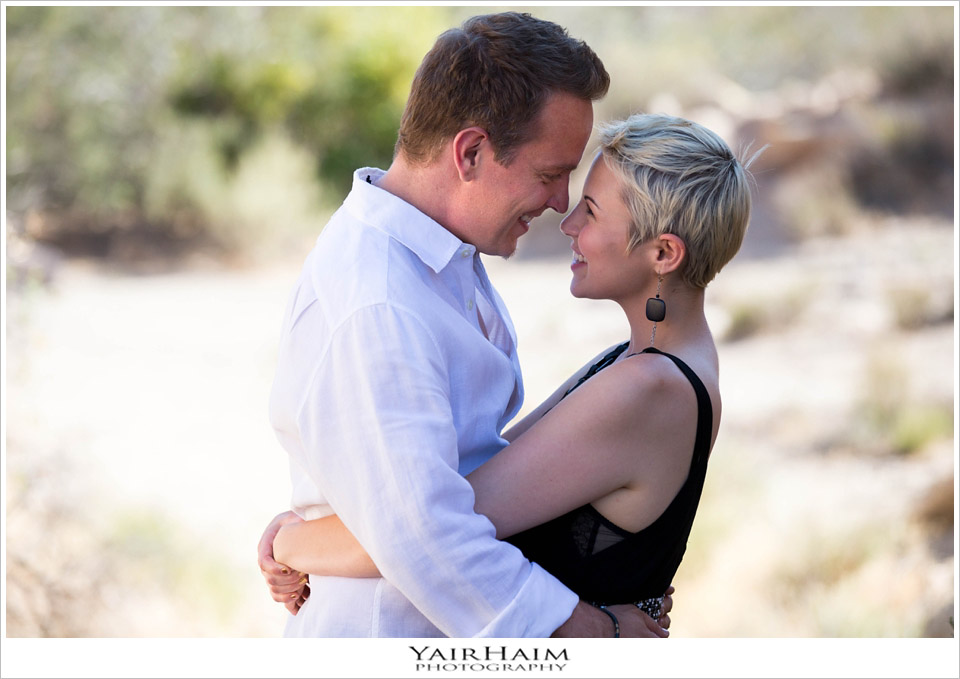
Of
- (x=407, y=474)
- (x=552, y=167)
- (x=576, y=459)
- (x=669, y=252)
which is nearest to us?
(x=407, y=474)

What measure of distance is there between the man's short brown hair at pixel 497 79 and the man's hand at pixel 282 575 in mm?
785

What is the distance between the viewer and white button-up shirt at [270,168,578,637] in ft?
4.58

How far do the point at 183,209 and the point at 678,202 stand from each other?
31.3ft

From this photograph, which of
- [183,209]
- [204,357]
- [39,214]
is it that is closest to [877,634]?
[204,357]

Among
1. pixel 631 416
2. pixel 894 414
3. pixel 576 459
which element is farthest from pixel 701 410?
pixel 894 414

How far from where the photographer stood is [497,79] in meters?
1.62

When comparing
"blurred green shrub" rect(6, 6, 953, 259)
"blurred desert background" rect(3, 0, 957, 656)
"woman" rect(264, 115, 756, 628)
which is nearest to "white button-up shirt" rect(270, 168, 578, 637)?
"woman" rect(264, 115, 756, 628)

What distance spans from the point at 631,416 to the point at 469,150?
0.56 m

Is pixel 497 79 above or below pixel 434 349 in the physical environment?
above

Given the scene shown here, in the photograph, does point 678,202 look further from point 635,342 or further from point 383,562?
point 383,562

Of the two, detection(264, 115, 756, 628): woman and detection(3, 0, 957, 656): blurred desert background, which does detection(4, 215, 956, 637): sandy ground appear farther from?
detection(264, 115, 756, 628): woman

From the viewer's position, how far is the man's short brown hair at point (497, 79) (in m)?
1.62

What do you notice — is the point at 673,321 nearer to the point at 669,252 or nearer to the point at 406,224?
the point at 669,252

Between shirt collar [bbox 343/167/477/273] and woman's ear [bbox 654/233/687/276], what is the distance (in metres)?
0.42
